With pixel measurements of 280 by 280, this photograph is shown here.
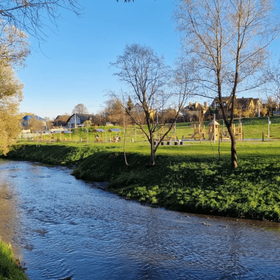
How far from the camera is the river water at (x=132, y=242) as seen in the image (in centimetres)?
764

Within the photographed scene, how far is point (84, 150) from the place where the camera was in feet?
116

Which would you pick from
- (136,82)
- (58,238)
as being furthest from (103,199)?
(136,82)

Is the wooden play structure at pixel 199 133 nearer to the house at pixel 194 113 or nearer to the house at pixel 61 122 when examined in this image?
the house at pixel 194 113

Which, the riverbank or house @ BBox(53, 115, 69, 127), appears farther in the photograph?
house @ BBox(53, 115, 69, 127)

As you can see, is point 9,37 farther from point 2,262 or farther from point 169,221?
point 169,221

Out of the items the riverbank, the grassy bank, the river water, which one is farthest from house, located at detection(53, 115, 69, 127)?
the grassy bank

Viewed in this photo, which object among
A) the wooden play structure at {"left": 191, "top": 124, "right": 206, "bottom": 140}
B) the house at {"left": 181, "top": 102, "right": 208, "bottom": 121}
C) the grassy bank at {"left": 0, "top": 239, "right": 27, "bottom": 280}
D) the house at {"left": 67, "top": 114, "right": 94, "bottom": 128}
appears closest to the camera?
the grassy bank at {"left": 0, "top": 239, "right": 27, "bottom": 280}

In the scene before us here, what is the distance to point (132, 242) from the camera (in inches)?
385

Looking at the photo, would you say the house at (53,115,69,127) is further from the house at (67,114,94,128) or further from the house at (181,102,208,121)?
the house at (181,102,208,121)

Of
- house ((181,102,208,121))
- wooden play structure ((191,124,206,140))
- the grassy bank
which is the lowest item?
the grassy bank

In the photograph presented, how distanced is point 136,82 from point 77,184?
812cm

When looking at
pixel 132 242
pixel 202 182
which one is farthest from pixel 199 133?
pixel 132 242

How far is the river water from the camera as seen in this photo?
7645mm

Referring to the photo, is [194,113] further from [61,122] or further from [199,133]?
[61,122]
